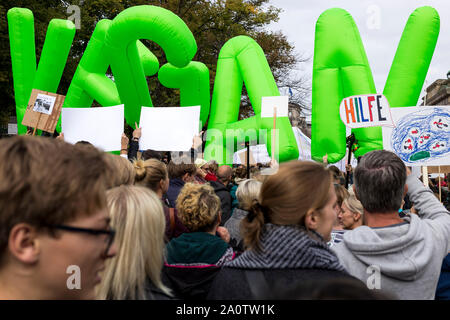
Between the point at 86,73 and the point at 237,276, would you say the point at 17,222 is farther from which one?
the point at 86,73

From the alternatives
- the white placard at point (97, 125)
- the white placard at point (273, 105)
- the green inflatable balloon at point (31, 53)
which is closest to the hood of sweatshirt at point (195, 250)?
the white placard at point (97, 125)

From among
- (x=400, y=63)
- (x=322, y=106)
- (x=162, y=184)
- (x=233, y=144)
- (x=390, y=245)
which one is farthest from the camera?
(x=233, y=144)

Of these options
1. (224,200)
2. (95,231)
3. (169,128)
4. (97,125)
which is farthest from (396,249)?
(97,125)

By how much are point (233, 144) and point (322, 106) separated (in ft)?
5.19

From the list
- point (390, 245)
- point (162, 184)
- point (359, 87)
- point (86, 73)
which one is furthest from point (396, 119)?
point (86, 73)

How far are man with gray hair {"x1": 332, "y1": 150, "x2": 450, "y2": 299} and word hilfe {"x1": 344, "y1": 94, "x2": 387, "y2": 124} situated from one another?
10.0 feet

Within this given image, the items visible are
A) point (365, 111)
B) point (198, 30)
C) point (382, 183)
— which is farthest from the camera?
point (198, 30)

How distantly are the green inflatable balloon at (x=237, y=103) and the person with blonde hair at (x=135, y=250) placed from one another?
500 centimetres

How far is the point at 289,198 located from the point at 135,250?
591mm

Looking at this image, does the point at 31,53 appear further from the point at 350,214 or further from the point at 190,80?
the point at 350,214

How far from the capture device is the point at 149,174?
3.10 metres

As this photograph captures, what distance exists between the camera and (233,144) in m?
7.32

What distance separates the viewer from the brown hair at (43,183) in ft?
3.15

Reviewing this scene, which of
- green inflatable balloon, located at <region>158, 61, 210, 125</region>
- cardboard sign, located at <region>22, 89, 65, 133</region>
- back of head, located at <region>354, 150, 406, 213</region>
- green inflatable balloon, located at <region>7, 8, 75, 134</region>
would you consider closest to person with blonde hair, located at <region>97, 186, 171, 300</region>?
back of head, located at <region>354, 150, 406, 213</region>
